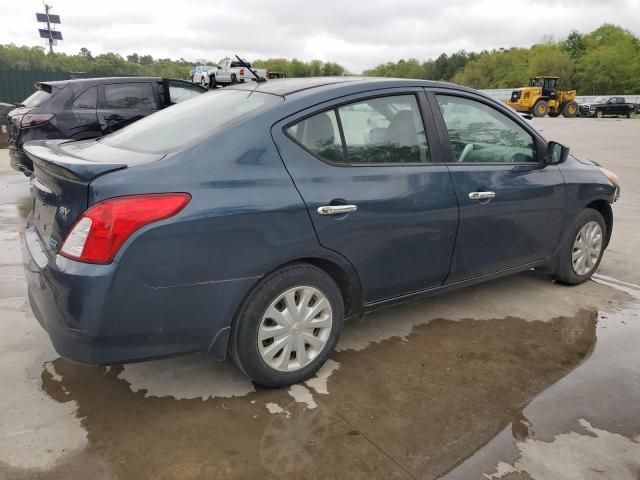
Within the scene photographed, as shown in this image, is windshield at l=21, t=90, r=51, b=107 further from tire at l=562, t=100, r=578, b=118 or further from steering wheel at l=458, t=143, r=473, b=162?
tire at l=562, t=100, r=578, b=118

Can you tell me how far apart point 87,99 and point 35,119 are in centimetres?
75

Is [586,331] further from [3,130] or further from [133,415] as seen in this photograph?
[3,130]

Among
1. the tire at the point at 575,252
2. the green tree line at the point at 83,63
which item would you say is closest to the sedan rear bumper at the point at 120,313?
the tire at the point at 575,252

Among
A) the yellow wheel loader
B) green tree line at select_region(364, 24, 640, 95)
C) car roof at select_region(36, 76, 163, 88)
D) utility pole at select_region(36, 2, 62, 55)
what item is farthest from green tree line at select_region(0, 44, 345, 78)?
car roof at select_region(36, 76, 163, 88)

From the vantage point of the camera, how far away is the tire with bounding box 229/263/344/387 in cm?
267

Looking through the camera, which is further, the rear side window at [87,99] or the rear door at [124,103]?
the rear door at [124,103]

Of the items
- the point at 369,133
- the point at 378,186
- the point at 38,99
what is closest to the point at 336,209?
the point at 378,186

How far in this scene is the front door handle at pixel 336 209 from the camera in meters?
2.78

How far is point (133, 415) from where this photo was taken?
265 cm

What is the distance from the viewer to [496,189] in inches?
142

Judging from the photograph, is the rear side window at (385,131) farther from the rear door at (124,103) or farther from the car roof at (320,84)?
the rear door at (124,103)

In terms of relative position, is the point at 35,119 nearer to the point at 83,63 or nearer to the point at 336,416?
the point at 336,416

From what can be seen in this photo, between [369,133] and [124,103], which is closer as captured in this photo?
[369,133]

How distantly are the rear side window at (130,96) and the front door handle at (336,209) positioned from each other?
6093mm
